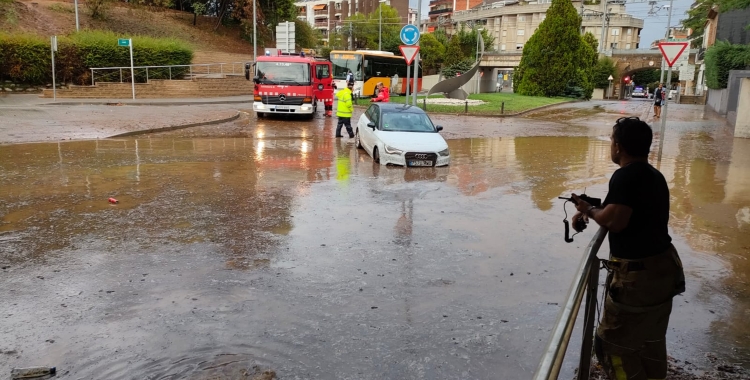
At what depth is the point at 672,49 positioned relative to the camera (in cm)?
1500

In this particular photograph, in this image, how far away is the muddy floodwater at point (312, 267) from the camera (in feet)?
15.5

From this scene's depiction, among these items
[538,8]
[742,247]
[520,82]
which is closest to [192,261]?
[742,247]

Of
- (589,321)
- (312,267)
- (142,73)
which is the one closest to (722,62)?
(312,267)

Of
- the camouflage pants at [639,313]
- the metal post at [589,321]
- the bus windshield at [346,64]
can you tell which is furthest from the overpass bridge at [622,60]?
the metal post at [589,321]

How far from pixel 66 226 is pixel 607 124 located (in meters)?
24.6

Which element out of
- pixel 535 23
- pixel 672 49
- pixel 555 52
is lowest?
pixel 672 49

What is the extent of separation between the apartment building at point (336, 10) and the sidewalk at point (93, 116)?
85.9 m

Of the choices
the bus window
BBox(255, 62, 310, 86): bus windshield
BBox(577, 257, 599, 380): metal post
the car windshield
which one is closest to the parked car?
the bus window

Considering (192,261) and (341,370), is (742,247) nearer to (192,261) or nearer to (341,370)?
(341,370)

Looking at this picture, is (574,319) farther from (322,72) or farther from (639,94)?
(639,94)

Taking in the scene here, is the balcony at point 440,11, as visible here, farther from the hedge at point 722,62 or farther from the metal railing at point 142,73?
the hedge at point 722,62

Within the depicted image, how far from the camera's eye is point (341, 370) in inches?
175

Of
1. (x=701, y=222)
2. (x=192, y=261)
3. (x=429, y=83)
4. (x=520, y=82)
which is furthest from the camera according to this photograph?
(x=429, y=83)

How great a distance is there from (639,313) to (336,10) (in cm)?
13264
